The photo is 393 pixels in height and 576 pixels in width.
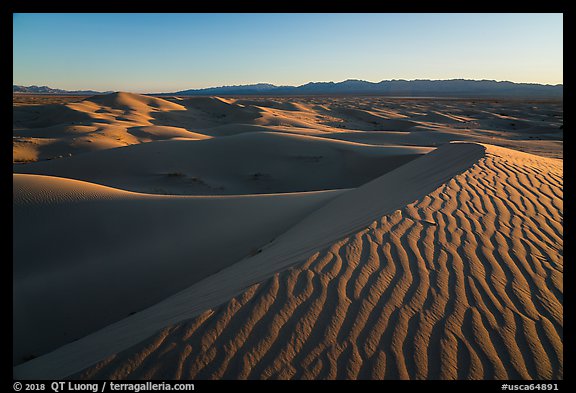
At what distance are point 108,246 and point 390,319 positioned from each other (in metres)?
Answer: 4.38

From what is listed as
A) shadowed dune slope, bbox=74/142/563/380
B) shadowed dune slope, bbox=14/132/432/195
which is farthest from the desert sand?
shadowed dune slope, bbox=14/132/432/195

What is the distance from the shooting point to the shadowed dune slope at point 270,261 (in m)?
2.62

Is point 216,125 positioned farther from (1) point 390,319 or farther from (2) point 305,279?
(1) point 390,319

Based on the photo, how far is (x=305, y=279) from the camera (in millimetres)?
2795

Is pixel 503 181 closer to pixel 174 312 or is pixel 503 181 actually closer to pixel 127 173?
pixel 174 312

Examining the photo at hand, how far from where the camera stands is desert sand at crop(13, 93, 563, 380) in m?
2.14

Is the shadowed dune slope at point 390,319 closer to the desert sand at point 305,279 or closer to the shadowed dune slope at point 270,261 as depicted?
the desert sand at point 305,279

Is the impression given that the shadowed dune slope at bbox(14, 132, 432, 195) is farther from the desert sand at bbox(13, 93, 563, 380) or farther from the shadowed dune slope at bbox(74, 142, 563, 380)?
the shadowed dune slope at bbox(74, 142, 563, 380)

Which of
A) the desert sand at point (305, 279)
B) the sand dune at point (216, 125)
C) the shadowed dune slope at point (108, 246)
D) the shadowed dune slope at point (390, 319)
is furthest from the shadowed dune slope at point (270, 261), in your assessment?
the sand dune at point (216, 125)

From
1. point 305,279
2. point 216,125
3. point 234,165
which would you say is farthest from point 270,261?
point 216,125
